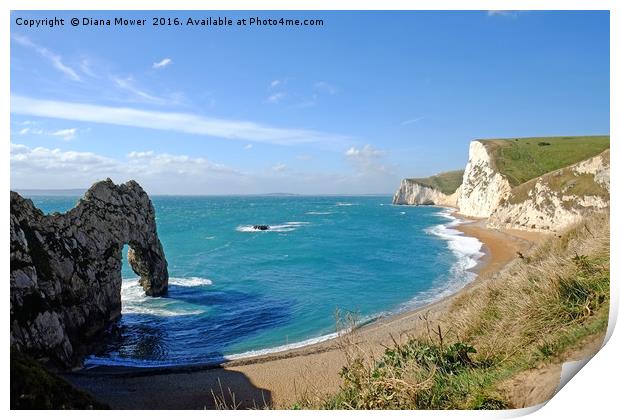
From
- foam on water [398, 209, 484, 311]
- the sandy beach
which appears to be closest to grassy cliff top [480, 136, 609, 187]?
foam on water [398, 209, 484, 311]

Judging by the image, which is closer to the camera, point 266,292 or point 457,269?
point 266,292

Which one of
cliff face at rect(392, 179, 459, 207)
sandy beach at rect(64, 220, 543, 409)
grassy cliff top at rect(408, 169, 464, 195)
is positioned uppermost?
grassy cliff top at rect(408, 169, 464, 195)

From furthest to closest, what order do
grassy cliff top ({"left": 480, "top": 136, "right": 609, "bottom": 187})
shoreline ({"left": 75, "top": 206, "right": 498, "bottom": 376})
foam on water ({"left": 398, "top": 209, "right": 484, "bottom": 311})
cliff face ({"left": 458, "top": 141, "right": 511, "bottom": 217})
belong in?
1. cliff face ({"left": 458, "top": 141, "right": 511, "bottom": 217})
2. grassy cliff top ({"left": 480, "top": 136, "right": 609, "bottom": 187})
3. foam on water ({"left": 398, "top": 209, "right": 484, "bottom": 311})
4. shoreline ({"left": 75, "top": 206, "right": 498, "bottom": 376})

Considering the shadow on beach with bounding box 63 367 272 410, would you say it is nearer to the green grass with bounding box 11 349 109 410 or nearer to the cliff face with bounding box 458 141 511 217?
the green grass with bounding box 11 349 109 410

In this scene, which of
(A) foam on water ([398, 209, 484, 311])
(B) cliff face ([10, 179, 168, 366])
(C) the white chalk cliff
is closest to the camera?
(B) cliff face ([10, 179, 168, 366])

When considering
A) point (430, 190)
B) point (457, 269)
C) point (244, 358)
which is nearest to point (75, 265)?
point (244, 358)

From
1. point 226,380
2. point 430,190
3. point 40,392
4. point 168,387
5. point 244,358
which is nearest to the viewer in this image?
point 40,392

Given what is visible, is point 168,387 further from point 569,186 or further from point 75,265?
point 569,186

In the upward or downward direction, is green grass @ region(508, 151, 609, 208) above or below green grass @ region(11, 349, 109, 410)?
above
